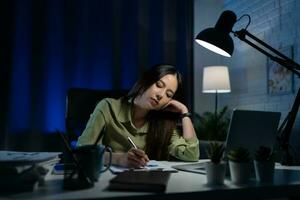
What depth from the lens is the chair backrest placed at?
1997 millimetres

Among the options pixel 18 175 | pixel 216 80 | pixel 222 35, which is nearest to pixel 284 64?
pixel 222 35

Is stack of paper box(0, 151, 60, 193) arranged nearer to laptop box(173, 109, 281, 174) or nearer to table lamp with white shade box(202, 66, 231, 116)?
laptop box(173, 109, 281, 174)

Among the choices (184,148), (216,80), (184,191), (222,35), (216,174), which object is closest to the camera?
(184,191)

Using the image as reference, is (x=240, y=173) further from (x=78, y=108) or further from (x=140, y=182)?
(x=78, y=108)

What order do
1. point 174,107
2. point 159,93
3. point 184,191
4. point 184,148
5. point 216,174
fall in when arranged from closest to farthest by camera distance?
1. point 184,191
2. point 216,174
3. point 184,148
4. point 159,93
5. point 174,107

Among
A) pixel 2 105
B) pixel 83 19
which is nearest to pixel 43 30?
pixel 83 19

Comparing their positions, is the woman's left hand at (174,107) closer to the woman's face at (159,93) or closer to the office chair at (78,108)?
the woman's face at (159,93)

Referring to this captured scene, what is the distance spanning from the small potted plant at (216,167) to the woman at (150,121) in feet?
2.10

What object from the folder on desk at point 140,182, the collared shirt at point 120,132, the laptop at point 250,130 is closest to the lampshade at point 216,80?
the collared shirt at point 120,132

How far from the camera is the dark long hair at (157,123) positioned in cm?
163

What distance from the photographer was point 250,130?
982 millimetres

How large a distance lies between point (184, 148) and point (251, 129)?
21.8 inches

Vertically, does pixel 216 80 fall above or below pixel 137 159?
above

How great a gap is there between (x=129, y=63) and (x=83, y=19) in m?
0.59
